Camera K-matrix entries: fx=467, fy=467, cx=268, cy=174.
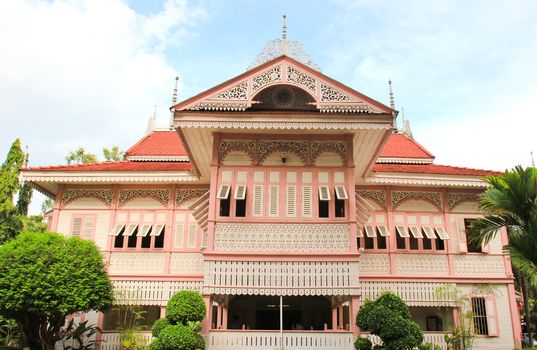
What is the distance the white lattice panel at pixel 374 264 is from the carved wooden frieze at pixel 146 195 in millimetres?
7070

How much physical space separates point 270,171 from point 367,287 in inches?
218

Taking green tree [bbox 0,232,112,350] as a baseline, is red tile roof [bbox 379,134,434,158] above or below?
above

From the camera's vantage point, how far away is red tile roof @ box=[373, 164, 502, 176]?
1627cm

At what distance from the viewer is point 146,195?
1648 cm

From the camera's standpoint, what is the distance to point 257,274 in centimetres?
1153

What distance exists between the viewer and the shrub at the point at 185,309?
34.5 feet

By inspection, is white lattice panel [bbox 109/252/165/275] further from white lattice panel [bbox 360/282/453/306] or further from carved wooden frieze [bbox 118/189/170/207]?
white lattice panel [bbox 360/282/453/306]

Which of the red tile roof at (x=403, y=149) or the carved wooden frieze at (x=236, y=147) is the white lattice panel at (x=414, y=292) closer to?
the red tile roof at (x=403, y=149)

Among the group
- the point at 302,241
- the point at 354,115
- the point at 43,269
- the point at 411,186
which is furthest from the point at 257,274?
the point at 411,186

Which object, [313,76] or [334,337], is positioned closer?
[334,337]

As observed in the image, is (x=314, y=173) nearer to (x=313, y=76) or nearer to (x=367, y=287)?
(x=313, y=76)

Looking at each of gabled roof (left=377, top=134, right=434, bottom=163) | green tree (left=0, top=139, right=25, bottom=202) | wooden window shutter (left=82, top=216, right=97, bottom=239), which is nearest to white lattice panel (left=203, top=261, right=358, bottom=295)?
wooden window shutter (left=82, top=216, right=97, bottom=239)

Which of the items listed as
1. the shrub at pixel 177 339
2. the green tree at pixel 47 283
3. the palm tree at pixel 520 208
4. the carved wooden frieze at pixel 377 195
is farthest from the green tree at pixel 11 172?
the palm tree at pixel 520 208

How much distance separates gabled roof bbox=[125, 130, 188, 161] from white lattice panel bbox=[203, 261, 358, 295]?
7.53 m
